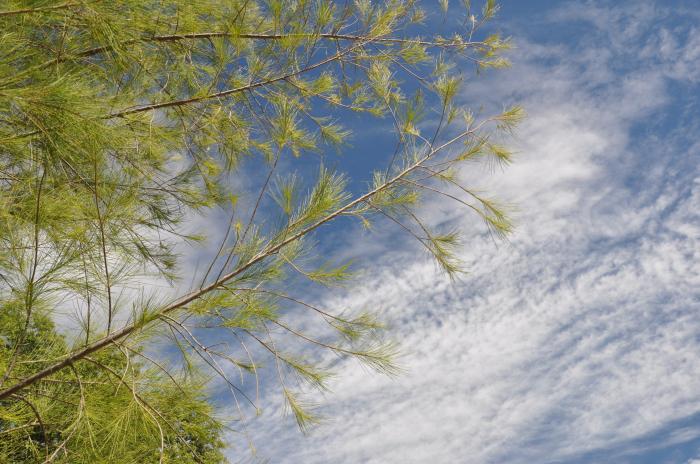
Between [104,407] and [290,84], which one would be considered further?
[290,84]

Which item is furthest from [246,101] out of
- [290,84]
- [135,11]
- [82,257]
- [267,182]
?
[267,182]

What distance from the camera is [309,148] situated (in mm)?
2859

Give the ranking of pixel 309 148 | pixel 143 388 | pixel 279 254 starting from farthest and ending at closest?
pixel 309 148
pixel 143 388
pixel 279 254

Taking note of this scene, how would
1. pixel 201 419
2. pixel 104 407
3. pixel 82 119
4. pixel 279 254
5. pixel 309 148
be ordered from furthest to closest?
pixel 309 148 → pixel 201 419 → pixel 104 407 → pixel 279 254 → pixel 82 119

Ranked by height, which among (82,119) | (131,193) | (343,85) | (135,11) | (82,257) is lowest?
(82,257)

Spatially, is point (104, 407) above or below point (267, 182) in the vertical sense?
below

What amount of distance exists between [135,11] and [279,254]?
1005mm

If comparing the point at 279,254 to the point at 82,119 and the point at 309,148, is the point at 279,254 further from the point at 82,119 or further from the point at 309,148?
the point at 309,148

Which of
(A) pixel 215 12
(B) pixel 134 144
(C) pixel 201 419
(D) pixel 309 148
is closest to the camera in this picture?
(C) pixel 201 419

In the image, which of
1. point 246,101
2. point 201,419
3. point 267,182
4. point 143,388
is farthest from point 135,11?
point 201,419

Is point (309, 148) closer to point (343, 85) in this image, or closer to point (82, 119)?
point (343, 85)

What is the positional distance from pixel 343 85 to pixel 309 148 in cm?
35

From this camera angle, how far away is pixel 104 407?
5.49 feet

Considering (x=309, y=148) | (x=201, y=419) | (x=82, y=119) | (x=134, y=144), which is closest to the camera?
(x=82, y=119)
